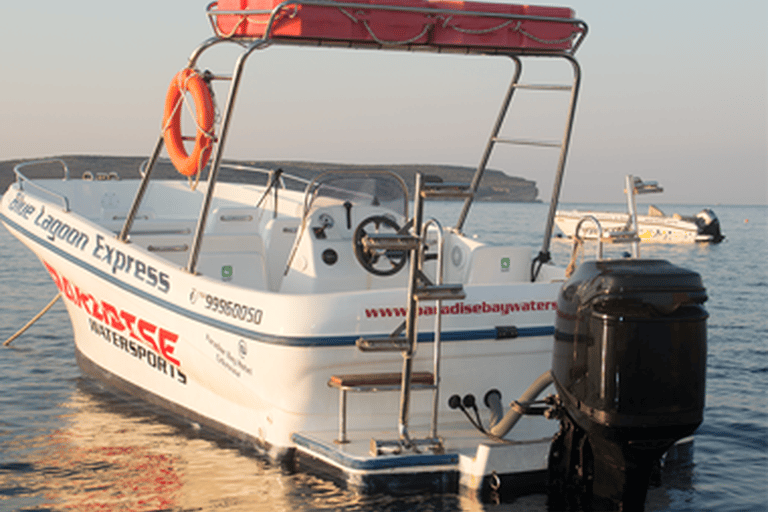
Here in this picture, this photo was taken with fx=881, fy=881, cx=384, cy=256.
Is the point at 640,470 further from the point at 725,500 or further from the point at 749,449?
the point at 749,449

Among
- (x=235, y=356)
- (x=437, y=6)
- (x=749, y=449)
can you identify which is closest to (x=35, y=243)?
(x=235, y=356)

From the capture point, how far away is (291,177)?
9.81 metres

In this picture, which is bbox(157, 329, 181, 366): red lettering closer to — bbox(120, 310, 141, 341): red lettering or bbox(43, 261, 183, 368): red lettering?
bbox(43, 261, 183, 368): red lettering

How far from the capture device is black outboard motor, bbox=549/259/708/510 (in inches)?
154

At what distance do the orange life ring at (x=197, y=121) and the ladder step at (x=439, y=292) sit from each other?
2.18 meters

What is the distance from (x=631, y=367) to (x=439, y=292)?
1.20 m

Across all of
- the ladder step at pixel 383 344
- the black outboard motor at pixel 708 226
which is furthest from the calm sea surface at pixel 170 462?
the black outboard motor at pixel 708 226

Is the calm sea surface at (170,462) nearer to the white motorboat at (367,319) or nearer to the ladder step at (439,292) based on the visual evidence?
the white motorboat at (367,319)

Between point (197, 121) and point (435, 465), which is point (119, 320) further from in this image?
point (435, 465)

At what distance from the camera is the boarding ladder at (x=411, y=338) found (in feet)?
15.3

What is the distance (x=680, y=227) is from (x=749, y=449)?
3187cm

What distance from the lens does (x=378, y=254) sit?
653cm

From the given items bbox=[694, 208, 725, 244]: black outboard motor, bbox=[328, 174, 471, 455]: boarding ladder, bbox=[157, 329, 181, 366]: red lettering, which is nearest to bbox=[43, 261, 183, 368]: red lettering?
bbox=[157, 329, 181, 366]: red lettering

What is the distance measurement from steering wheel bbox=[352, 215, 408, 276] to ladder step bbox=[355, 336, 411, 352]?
5.06 feet
